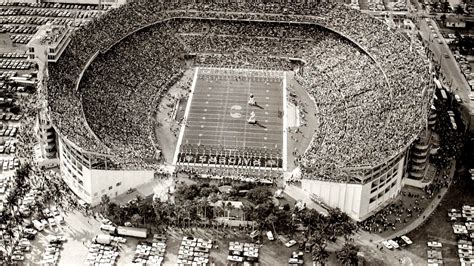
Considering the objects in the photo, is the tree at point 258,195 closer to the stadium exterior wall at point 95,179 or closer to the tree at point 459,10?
the stadium exterior wall at point 95,179

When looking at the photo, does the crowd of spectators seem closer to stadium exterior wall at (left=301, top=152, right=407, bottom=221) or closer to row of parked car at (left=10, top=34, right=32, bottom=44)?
stadium exterior wall at (left=301, top=152, right=407, bottom=221)

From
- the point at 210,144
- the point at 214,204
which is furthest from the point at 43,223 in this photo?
the point at 210,144

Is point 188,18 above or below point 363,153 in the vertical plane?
above

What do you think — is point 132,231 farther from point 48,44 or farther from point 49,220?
point 48,44

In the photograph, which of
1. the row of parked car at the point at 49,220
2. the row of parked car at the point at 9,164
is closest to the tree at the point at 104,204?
the row of parked car at the point at 49,220

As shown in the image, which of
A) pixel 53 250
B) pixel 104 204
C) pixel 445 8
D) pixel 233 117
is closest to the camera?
pixel 53 250

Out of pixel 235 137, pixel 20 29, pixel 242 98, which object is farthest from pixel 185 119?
pixel 20 29

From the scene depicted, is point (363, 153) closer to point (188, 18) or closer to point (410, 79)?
point (410, 79)
